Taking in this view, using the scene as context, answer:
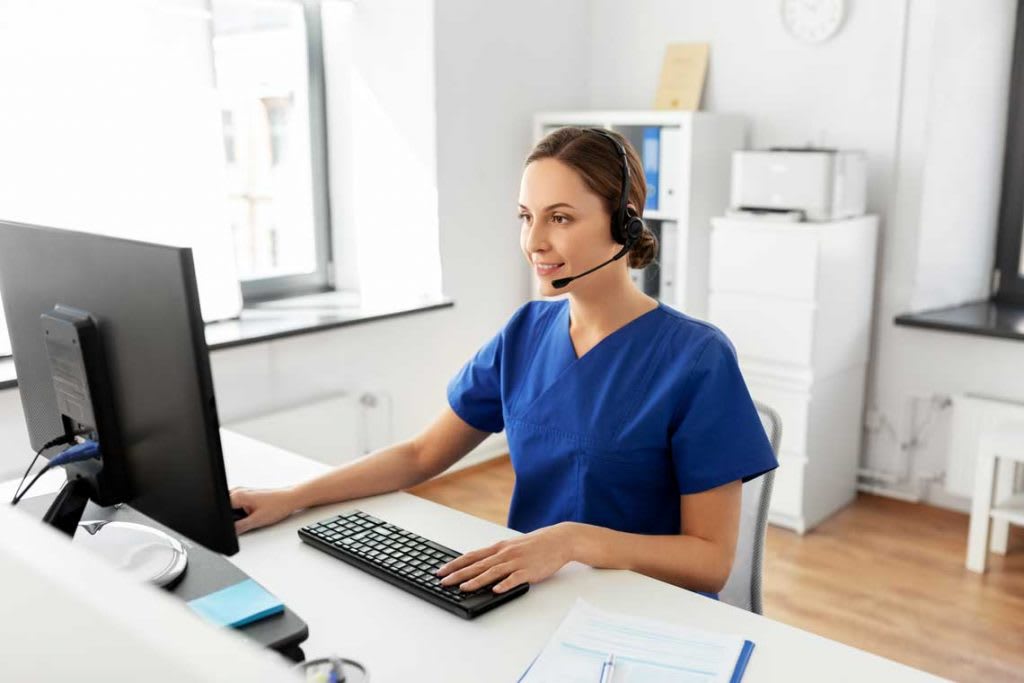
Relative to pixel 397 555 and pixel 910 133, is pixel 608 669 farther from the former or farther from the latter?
pixel 910 133

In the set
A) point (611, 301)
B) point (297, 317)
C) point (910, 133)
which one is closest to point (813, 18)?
point (910, 133)

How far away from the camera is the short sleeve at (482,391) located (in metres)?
1.71

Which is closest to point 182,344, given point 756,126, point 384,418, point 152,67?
point 152,67

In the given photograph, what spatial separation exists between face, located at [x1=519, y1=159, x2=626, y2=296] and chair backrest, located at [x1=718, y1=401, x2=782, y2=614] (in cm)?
37

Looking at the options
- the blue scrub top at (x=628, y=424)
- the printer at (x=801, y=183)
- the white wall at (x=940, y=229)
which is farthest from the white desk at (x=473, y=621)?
the white wall at (x=940, y=229)

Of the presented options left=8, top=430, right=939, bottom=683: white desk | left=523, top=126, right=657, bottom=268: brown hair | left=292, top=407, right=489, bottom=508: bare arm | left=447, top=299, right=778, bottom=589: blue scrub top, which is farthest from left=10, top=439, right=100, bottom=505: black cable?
left=523, top=126, right=657, bottom=268: brown hair

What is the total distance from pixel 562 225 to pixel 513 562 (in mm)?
536

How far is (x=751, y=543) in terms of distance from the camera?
1579 mm

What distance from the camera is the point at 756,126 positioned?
3.77 metres

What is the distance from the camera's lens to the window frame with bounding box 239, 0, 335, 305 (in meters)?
3.63

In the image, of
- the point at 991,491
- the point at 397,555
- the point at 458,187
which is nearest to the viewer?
the point at 397,555

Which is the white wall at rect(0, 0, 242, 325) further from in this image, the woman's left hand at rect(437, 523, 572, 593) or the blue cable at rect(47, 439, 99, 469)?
the woman's left hand at rect(437, 523, 572, 593)

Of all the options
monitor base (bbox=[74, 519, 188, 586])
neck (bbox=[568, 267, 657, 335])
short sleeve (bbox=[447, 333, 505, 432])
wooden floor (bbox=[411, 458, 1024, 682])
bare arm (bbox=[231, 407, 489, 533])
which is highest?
neck (bbox=[568, 267, 657, 335])

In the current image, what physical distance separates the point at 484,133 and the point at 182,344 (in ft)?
9.79
